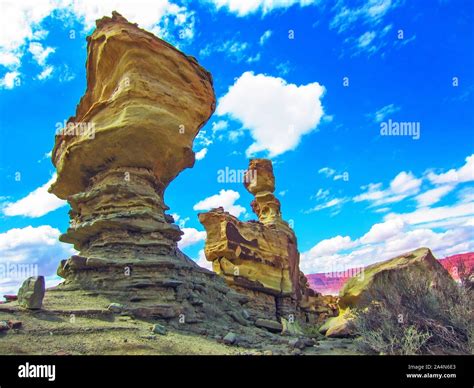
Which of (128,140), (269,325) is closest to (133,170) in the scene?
(128,140)

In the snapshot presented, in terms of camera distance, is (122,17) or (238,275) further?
(238,275)

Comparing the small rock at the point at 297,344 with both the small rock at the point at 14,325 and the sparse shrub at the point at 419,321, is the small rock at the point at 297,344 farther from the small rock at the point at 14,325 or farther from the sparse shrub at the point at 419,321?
the small rock at the point at 14,325

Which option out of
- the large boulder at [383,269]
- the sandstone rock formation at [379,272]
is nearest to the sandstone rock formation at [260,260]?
the sandstone rock formation at [379,272]

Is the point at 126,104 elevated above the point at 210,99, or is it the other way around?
the point at 210,99

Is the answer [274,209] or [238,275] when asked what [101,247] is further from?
[274,209]

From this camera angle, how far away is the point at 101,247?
555 inches

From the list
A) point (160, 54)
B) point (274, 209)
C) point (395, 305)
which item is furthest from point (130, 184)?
point (274, 209)

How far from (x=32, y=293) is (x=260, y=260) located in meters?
18.3

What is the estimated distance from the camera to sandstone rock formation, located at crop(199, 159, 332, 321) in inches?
981

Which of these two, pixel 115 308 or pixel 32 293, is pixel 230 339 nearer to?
pixel 115 308

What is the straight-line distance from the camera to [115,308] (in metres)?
11.2
